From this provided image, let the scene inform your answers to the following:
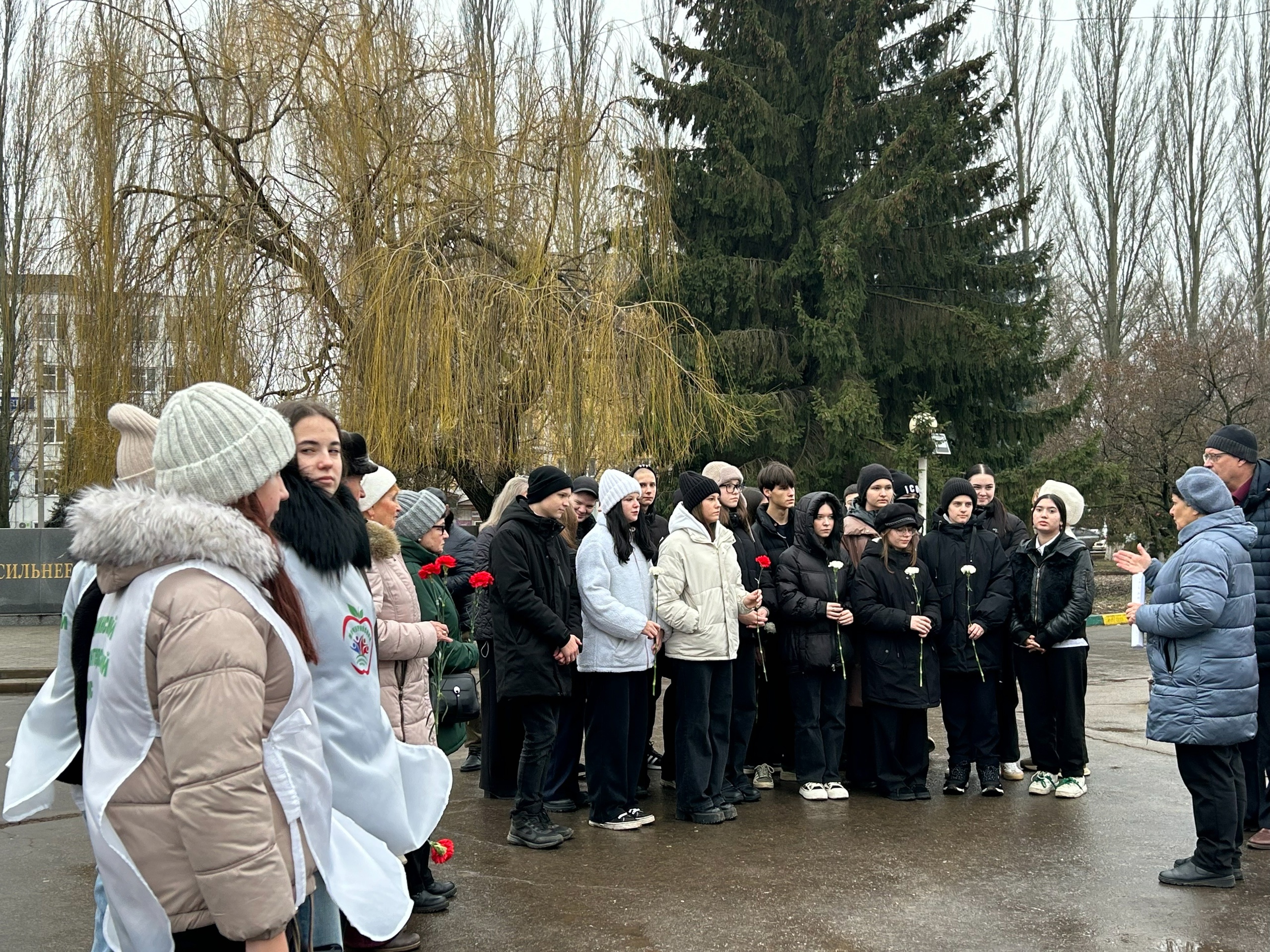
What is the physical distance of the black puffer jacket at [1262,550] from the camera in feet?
22.7

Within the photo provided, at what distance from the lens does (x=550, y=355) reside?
14.5 meters

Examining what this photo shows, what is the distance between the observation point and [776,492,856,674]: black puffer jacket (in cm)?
825

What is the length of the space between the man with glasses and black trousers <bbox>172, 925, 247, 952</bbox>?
19.7 feet

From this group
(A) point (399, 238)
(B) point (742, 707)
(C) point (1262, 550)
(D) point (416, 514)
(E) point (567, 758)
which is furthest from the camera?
(A) point (399, 238)

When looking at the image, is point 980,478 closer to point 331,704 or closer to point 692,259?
point 331,704

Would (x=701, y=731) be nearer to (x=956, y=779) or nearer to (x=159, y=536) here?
(x=956, y=779)

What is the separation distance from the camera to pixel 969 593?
857cm

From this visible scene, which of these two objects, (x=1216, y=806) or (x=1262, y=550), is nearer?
(x=1216, y=806)

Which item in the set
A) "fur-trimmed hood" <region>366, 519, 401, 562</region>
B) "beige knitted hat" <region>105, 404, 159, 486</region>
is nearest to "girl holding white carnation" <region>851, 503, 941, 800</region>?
"fur-trimmed hood" <region>366, 519, 401, 562</region>

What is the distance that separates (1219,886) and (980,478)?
3928mm

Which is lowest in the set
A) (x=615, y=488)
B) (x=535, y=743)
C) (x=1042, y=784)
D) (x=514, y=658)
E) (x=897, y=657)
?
(x=1042, y=784)

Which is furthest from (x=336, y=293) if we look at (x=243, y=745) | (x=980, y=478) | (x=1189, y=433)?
(x=1189, y=433)

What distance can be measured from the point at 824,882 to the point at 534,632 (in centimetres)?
201

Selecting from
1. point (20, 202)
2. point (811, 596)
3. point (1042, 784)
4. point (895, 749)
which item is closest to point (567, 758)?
point (811, 596)
